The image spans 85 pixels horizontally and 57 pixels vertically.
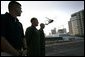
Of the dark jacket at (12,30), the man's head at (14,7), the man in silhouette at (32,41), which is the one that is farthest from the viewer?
the man in silhouette at (32,41)

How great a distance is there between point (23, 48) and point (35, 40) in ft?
5.93

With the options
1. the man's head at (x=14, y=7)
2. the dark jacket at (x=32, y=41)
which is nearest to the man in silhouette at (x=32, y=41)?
the dark jacket at (x=32, y=41)

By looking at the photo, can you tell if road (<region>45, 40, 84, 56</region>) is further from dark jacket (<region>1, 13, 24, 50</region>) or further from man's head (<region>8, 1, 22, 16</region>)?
man's head (<region>8, 1, 22, 16</region>)

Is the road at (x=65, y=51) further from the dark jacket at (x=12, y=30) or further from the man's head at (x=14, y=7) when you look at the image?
the man's head at (x=14, y=7)

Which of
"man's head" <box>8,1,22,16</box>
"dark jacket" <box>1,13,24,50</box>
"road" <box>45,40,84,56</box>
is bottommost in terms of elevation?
"road" <box>45,40,84,56</box>

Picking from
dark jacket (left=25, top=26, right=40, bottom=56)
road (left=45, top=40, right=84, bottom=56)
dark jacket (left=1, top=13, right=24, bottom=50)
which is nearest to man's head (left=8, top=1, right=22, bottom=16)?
dark jacket (left=1, top=13, right=24, bottom=50)

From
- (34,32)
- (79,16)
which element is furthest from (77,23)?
(34,32)

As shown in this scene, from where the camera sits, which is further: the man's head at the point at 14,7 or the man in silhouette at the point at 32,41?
the man in silhouette at the point at 32,41

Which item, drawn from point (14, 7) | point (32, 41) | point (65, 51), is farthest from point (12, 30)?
point (65, 51)

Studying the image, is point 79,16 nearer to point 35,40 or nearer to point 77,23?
point 77,23

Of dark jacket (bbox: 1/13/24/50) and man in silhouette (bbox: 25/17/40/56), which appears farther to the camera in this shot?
man in silhouette (bbox: 25/17/40/56)

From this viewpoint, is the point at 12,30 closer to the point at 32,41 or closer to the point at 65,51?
the point at 32,41

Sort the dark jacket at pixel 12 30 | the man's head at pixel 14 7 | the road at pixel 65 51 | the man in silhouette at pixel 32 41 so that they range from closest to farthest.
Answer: the dark jacket at pixel 12 30
the man's head at pixel 14 7
the man in silhouette at pixel 32 41
the road at pixel 65 51

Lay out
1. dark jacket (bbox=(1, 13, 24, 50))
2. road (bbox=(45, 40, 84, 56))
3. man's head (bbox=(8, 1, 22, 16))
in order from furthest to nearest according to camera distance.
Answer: road (bbox=(45, 40, 84, 56)) < man's head (bbox=(8, 1, 22, 16)) < dark jacket (bbox=(1, 13, 24, 50))
